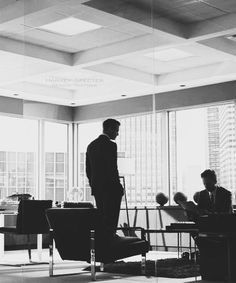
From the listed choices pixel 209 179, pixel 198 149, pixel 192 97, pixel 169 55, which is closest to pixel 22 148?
pixel 209 179

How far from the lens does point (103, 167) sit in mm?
4344

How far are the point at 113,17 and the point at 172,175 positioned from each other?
4.54 meters

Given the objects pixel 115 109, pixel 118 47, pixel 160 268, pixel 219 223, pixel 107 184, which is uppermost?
pixel 118 47

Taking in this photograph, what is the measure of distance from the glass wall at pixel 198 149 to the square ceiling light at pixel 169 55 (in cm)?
91

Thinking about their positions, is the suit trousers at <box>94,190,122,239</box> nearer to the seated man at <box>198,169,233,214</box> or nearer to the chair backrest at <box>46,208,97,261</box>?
the chair backrest at <box>46,208,97,261</box>

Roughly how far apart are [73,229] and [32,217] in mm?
2089

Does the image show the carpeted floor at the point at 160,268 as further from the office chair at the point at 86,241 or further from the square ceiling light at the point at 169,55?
the square ceiling light at the point at 169,55

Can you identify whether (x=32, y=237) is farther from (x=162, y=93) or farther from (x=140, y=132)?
(x=162, y=93)

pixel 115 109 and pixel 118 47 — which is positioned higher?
pixel 118 47

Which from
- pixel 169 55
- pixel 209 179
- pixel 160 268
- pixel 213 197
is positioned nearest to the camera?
pixel 160 268

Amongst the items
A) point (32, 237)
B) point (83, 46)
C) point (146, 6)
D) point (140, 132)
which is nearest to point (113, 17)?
point (146, 6)

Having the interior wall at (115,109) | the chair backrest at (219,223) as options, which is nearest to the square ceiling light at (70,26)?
the interior wall at (115,109)

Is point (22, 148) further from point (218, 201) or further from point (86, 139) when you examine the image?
point (218, 201)

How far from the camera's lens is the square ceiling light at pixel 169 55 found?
7.98m
